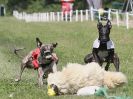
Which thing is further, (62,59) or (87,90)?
(62,59)

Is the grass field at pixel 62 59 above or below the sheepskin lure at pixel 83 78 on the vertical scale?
below

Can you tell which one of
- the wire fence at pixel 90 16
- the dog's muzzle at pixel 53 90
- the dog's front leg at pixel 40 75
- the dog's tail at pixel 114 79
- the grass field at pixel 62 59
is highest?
the dog's tail at pixel 114 79

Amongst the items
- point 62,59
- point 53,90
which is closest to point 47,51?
point 53,90

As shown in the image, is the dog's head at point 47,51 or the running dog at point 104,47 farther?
the running dog at point 104,47

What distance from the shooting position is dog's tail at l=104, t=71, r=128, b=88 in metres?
9.82

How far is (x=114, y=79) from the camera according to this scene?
32.4 ft

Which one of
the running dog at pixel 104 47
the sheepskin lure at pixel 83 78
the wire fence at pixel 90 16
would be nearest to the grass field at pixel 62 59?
the sheepskin lure at pixel 83 78

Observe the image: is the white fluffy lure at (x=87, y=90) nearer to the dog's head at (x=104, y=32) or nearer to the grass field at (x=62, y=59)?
the grass field at (x=62, y=59)

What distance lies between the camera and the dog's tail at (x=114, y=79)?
32.2 ft

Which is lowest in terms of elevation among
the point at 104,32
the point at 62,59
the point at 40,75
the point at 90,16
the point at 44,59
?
the point at 90,16

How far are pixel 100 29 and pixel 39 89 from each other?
2.05 meters

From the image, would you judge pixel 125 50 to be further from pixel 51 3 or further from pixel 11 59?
pixel 51 3

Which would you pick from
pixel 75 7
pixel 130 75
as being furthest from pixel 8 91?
pixel 75 7

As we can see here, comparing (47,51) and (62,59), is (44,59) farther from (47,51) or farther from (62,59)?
(62,59)
